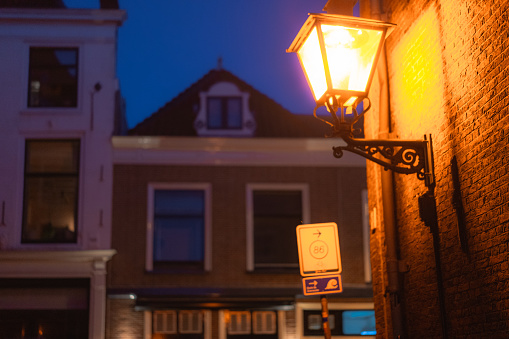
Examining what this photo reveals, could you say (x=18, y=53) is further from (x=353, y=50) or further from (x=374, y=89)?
(x=353, y=50)

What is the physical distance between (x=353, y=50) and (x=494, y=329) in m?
2.32

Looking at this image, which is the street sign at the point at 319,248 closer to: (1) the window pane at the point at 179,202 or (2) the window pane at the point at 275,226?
(2) the window pane at the point at 275,226

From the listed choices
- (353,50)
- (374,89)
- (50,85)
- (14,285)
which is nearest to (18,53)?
(50,85)

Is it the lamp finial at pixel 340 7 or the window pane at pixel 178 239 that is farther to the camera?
the window pane at pixel 178 239

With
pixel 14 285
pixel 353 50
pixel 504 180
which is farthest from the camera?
pixel 14 285

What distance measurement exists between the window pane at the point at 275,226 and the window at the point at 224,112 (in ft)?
6.16

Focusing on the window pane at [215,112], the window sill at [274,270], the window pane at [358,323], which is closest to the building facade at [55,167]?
the window pane at [215,112]

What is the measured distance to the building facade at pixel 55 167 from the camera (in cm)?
1594

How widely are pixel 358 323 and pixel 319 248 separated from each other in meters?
9.99

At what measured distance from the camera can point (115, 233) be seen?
53.8ft

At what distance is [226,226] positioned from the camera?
16656 millimetres

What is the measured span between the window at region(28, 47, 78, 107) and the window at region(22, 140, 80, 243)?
42.6 inches

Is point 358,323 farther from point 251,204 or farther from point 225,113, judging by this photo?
point 225,113

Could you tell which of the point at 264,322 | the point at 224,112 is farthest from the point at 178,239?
the point at 224,112
